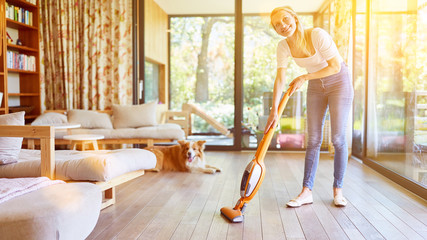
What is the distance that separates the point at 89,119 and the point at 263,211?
3.17 m

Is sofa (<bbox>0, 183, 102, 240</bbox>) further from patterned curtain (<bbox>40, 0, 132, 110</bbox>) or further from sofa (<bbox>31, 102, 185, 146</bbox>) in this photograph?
patterned curtain (<bbox>40, 0, 132, 110</bbox>)

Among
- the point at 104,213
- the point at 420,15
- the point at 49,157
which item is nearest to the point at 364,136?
the point at 420,15

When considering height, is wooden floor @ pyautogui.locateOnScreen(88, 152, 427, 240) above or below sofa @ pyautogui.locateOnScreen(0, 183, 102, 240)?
below

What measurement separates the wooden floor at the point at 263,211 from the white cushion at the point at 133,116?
Result: 56.0 inches

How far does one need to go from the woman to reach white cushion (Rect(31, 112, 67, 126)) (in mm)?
3183

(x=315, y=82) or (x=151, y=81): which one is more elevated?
(x=151, y=81)

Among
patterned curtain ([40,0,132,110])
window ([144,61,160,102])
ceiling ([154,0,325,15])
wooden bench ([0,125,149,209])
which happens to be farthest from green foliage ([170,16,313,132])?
wooden bench ([0,125,149,209])

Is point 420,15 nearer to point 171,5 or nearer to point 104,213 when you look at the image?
point 104,213

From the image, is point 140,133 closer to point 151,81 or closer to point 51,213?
point 151,81

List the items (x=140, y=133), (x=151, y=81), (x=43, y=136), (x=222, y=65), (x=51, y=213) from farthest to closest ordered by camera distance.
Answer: (x=151, y=81) → (x=222, y=65) → (x=140, y=133) → (x=43, y=136) → (x=51, y=213)

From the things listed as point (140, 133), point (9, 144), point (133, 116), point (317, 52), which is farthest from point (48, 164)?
point (133, 116)

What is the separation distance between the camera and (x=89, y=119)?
16.6ft

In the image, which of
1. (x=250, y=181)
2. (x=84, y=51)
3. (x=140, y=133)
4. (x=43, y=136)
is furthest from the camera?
(x=84, y=51)

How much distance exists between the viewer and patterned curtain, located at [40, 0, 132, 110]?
5.47m
